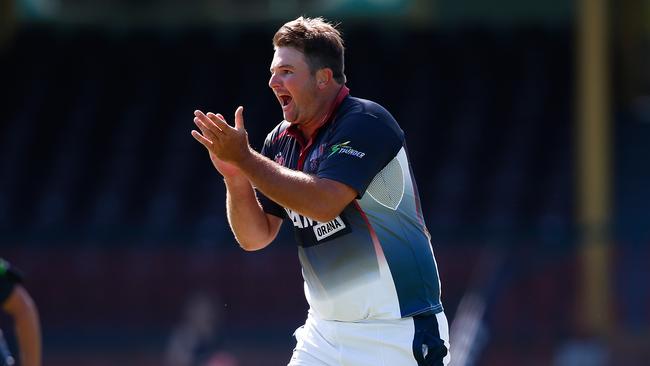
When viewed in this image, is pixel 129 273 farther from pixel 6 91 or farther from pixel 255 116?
pixel 6 91

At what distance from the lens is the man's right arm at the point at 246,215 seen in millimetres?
4902

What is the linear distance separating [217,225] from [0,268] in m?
8.15

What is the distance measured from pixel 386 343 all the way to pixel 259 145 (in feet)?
34.7

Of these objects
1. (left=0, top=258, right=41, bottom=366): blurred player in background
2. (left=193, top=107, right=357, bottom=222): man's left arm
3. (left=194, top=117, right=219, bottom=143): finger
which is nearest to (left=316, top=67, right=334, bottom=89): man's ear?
(left=193, top=107, right=357, bottom=222): man's left arm

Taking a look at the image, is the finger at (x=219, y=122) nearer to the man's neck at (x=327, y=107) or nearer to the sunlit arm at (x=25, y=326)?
the man's neck at (x=327, y=107)

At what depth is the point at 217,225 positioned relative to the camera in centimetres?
1388

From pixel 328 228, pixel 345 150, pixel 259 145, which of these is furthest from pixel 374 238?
pixel 259 145

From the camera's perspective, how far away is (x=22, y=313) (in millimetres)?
5797

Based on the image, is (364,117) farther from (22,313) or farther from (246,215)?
(22,313)

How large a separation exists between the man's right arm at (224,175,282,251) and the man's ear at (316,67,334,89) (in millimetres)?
507

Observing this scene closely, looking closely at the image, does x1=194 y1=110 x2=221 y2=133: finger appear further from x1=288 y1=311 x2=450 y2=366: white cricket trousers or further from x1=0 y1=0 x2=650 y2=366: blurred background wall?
x1=0 y1=0 x2=650 y2=366: blurred background wall

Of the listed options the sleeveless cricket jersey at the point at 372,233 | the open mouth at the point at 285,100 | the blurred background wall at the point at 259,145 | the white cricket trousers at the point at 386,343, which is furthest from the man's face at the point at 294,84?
the blurred background wall at the point at 259,145

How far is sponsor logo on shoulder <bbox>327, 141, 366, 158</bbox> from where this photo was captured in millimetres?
4523

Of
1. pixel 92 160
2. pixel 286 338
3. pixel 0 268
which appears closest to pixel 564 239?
pixel 286 338
